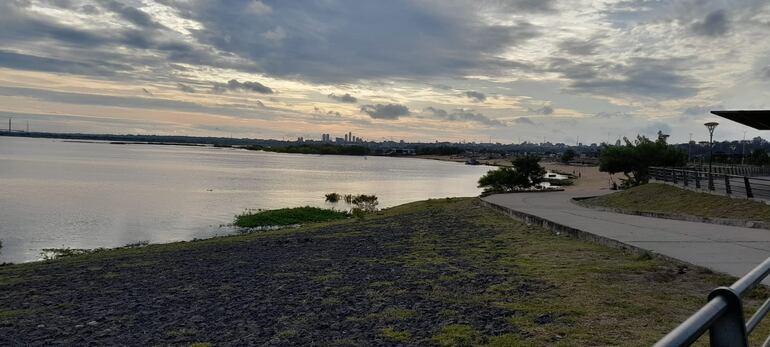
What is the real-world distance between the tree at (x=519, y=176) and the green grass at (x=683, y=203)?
52.1 feet

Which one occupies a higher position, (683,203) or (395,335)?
(683,203)

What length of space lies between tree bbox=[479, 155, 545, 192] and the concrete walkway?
23998mm

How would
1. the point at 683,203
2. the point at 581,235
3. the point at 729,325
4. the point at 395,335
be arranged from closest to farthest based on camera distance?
the point at 729,325, the point at 395,335, the point at 581,235, the point at 683,203

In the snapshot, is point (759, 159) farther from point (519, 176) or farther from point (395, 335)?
point (395, 335)

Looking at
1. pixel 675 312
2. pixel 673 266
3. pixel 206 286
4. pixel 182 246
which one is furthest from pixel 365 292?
pixel 182 246

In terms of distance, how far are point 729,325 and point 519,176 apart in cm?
4395

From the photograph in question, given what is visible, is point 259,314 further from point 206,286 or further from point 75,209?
point 75,209

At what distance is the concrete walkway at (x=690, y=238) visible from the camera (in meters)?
11.0

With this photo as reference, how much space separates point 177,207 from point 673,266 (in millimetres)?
34813

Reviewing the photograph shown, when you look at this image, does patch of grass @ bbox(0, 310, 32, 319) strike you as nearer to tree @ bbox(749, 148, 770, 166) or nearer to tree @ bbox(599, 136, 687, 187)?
tree @ bbox(599, 136, 687, 187)

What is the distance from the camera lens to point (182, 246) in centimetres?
2088

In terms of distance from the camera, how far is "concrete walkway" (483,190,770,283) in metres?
11.0

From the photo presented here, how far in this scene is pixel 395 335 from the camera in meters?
7.50

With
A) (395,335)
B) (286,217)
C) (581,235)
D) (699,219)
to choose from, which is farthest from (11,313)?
(286,217)
